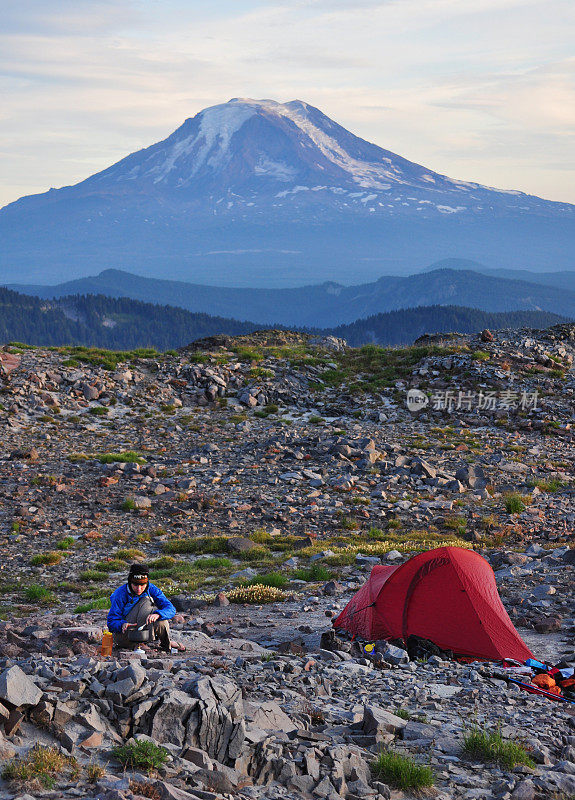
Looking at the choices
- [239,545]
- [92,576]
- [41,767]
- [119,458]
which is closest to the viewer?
[41,767]

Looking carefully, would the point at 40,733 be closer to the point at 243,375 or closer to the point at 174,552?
the point at 174,552

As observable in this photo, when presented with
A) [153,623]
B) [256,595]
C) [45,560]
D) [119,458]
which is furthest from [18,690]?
[119,458]

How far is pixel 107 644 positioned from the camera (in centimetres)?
1022

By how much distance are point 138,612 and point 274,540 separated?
891 centimetres

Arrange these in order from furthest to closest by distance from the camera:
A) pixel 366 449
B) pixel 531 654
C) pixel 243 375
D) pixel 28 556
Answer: pixel 243 375
pixel 366 449
pixel 28 556
pixel 531 654

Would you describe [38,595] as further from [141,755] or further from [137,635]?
[141,755]

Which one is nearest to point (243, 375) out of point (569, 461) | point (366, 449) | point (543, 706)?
point (366, 449)

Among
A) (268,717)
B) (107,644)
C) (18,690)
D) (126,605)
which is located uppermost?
(18,690)

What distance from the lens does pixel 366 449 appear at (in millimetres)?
26891

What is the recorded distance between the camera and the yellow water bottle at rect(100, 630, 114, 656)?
10.1m

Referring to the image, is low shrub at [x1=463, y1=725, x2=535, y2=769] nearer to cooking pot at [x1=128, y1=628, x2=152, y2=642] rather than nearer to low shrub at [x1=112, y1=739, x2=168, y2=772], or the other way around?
low shrub at [x1=112, y1=739, x2=168, y2=772]

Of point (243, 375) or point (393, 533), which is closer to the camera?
point (393, 533)

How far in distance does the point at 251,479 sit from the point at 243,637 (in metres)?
12.0

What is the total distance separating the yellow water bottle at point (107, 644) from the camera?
→ 10096 mm
